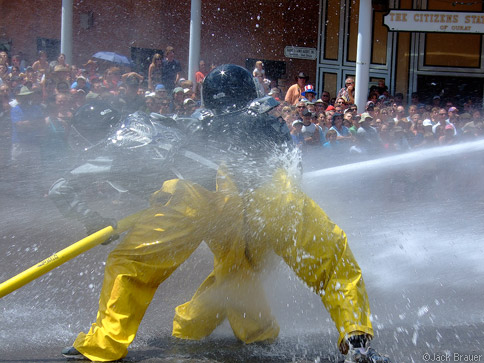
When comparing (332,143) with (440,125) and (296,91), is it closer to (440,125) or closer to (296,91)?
(440,125)

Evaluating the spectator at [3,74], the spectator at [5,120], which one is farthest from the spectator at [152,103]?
the spectator at [3,74]

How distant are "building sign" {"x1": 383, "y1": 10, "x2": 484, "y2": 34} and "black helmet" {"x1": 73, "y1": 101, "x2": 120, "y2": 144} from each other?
26.8 feet

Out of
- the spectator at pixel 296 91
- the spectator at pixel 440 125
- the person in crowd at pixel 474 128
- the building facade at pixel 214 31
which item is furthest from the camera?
the building facade at pixel 214 31

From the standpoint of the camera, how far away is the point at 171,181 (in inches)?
133

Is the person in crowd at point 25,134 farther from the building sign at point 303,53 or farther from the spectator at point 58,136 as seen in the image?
the building sign at point 303,53

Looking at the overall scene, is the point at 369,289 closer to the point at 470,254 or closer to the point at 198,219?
the point at 470,254

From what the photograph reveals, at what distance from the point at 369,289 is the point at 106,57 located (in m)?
8.79

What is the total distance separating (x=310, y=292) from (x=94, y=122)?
72.0 inches

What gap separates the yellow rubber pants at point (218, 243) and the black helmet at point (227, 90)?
1.27 ft

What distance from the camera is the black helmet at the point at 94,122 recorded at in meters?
3.58

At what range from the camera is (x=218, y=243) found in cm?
349

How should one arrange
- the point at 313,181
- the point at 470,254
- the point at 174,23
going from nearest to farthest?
the point at 470,254 < the point at 313,181 < the point at 174,23

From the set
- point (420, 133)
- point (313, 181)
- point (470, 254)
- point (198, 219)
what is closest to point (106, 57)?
point (420, 133)

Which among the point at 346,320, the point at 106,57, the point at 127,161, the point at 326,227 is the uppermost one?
the point at 106,57
